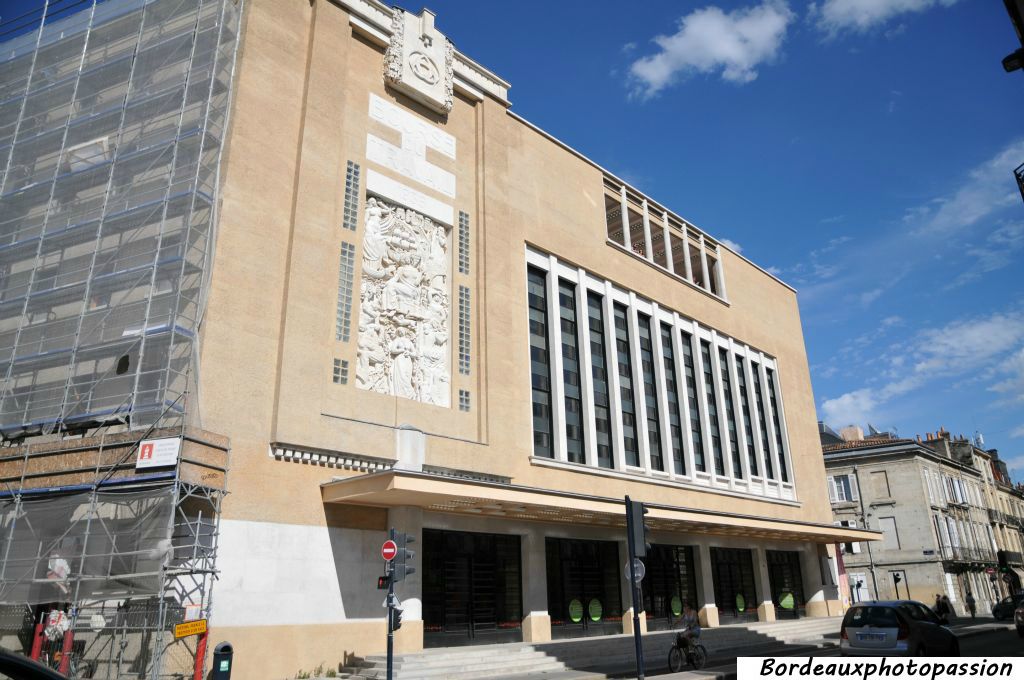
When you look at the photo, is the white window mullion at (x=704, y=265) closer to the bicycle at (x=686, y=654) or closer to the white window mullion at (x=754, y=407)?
the white window mullion at (x=754, y=407)

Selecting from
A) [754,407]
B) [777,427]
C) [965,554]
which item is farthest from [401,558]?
[965,554]

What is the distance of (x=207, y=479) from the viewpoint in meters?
14.4

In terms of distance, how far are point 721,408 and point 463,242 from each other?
1567 centimetres

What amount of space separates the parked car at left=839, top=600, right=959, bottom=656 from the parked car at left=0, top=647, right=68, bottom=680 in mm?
12128

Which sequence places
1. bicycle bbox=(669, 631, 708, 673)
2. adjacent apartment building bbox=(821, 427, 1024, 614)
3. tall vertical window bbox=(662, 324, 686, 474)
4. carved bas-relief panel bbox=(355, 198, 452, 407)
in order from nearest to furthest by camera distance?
bicycle bbox=(669, 631, 708, 673)
carved bas-relief panel bbox=(355, 198, 452, 407)
tall vertical window bbox=(662, 324, 686, 474)
adjacent apartment building bbox=(821, 427, 1024, 614)

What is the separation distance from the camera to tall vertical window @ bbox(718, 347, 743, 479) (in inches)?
1277

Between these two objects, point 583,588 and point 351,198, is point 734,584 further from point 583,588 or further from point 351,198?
point 351,198

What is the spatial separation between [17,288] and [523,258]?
568 inches

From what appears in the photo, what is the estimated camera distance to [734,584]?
2864 centimetres

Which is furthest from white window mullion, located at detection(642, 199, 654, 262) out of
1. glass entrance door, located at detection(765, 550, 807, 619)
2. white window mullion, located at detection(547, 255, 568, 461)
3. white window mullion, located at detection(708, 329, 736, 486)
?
glass entrance door, located at detection(765, 550, 807, 619)

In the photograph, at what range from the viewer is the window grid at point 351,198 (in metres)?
19.4

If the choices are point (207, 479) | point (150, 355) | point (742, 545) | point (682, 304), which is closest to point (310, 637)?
point (207, 479)

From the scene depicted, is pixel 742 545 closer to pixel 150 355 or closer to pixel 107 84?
pixel 150 355

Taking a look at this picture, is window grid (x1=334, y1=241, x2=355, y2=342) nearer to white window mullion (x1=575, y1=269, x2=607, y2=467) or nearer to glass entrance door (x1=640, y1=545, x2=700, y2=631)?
white window mullion (x1=575, y1=269, x2=607, y2=467)
